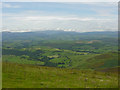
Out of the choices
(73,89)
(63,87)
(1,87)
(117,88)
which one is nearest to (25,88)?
(1,87)

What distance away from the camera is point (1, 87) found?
54.3ft

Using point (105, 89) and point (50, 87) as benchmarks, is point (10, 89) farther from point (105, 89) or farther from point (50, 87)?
point (105, 89)

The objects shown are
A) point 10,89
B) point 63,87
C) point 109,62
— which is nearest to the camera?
point 10,89

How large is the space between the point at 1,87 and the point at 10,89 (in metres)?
1.20

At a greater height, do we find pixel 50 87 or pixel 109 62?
pixel 50 87

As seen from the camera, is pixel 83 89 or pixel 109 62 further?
pixel 109 62

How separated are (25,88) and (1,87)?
2.64 meters

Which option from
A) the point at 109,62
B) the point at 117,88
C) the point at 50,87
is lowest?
the point at 109,62

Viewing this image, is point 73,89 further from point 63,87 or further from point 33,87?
point 33,87

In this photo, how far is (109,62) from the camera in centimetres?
13400

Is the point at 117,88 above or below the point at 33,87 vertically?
below

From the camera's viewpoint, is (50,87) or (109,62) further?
(109,62)

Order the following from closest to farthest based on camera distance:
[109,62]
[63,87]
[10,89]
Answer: [10,89] → [63,87] → [109,62]

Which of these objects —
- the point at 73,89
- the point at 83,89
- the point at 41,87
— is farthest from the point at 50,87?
the point at 83,89
